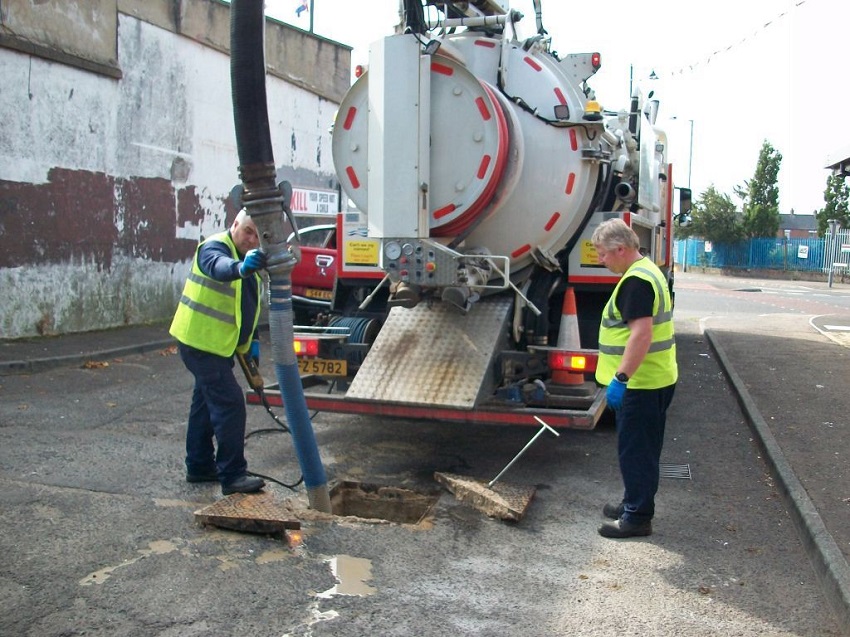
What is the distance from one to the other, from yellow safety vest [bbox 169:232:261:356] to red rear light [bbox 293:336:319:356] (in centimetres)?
112

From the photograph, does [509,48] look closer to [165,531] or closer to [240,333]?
[240,333]

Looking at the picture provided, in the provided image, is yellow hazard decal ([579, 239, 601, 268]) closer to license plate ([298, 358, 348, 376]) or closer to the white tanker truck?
the white tanker truck

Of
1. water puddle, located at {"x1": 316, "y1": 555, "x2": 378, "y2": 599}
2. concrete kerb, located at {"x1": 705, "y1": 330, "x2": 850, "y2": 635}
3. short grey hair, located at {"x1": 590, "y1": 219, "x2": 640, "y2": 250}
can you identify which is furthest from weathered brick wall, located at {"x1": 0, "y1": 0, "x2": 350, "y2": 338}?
concrete kerb, located at {"x1": 705, "y1": 330, "x2": 850, "y2": 635}

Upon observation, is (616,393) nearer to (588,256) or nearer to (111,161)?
(588,256)

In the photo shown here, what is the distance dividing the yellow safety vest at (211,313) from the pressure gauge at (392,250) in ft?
3.45

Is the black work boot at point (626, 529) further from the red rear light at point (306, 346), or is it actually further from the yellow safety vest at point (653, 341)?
the red rear light at point (306, 346)

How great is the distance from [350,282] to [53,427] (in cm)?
257

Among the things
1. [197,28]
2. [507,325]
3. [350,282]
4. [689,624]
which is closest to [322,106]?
[197,28]

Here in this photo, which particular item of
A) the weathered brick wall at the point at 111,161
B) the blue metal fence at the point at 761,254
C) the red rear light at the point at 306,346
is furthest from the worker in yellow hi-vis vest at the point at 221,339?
the blue metal fence at the point at 761,254

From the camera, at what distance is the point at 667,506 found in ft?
17.4

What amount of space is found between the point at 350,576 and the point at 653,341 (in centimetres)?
204

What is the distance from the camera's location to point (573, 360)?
227 inches

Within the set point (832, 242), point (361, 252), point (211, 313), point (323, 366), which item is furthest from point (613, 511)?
point (832, 242)

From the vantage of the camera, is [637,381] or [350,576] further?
[637,381]
